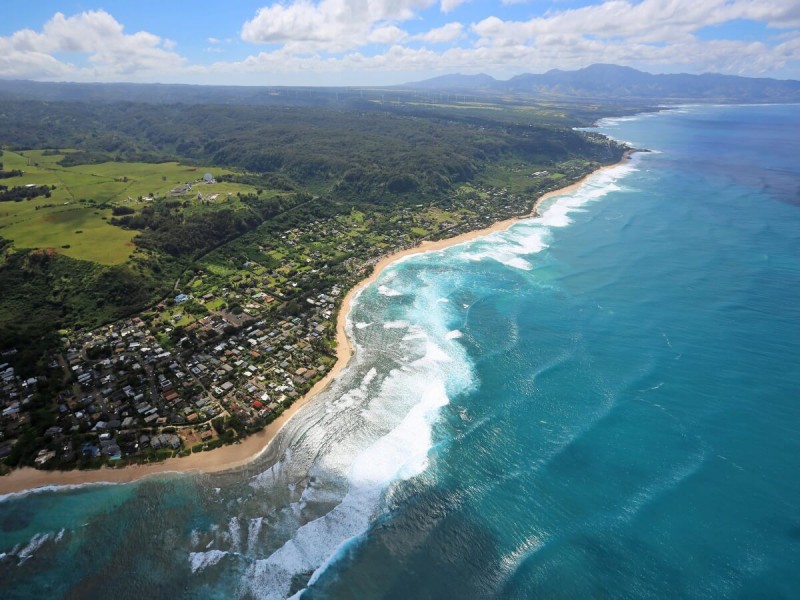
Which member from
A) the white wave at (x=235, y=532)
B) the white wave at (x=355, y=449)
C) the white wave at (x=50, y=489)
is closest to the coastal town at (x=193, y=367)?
the white wave at (x=50, y=489)

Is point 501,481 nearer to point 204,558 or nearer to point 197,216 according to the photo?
point 204,558

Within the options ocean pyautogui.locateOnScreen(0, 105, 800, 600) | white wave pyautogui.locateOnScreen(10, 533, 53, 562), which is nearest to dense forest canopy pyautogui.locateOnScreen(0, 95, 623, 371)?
white wave pyautogui.locateOnScreen(10, 533, 53, 562)

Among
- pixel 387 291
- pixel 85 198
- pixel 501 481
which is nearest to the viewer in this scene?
pixel 501 481

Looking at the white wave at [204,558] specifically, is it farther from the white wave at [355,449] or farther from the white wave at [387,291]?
the white wave at [387,291]

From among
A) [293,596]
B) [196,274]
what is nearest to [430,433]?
[293,596]

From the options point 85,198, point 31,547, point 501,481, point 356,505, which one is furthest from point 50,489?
point 85,198

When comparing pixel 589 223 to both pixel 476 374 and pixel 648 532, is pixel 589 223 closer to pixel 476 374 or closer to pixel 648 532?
pixel 476 374
